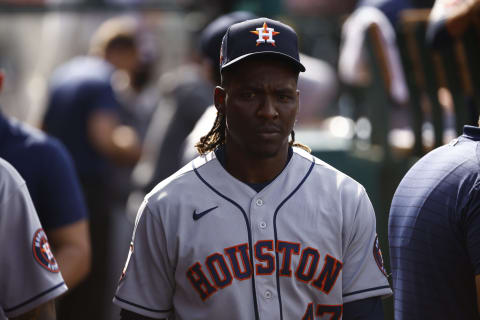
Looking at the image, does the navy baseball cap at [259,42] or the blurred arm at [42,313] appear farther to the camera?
the blurred arm at [42,313]

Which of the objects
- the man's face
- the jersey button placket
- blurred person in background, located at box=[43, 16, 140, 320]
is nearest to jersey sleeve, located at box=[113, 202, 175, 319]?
the jersey button placket

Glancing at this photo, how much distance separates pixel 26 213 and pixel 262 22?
3.45ft

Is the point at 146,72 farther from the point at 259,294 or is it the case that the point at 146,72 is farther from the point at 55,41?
the point at 259,294

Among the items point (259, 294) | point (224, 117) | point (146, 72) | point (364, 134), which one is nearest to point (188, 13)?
point (146, 72)

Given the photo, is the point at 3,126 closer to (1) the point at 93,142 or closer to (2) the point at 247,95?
(2) the point at 247,95

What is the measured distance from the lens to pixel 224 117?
11.2ft

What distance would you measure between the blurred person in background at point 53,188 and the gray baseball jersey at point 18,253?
2.27ft

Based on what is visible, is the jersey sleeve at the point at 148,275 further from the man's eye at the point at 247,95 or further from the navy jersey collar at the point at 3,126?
the navy jersey collar at the point at 3,126

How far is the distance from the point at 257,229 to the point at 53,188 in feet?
4.42

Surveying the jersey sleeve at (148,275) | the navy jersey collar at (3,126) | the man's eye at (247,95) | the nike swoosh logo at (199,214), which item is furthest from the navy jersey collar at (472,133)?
the navy jersey collar at (3,126)

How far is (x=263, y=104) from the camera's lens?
3020 mm

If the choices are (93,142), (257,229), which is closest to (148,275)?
(257,229)

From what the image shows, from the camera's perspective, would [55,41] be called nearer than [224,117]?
No

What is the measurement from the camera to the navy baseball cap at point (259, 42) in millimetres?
3049
